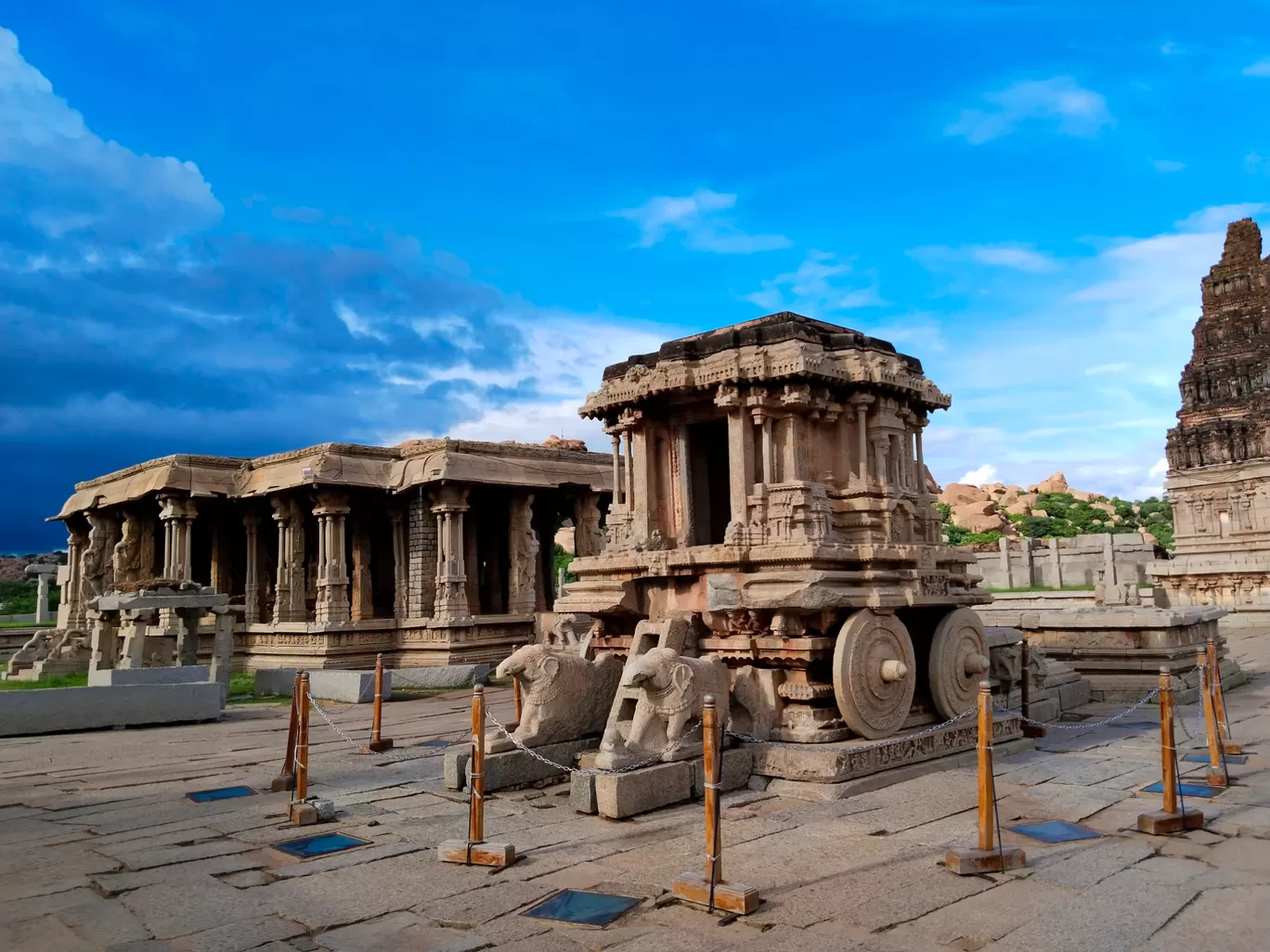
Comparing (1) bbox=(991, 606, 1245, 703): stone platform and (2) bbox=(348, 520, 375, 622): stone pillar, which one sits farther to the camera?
(2) bbox=(348, 520, 375, 622): stone pillar

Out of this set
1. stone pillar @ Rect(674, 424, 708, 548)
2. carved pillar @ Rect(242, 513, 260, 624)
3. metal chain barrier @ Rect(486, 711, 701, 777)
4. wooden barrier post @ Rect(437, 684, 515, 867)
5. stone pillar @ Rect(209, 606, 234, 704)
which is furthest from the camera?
carved pillar @ Rect(242, 513, 260, 624)

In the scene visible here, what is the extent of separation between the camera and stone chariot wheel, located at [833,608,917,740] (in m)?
7.94

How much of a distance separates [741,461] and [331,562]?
13.5m

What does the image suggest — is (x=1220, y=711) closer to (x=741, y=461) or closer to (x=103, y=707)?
(x=741, y=461)

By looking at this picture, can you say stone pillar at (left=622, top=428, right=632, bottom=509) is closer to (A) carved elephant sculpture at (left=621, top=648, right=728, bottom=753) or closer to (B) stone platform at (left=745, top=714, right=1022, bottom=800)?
(A) carved elephant sculpture at (left=621, top=648, right=728, bottom=753)

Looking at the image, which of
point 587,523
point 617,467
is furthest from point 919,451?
point 587,523

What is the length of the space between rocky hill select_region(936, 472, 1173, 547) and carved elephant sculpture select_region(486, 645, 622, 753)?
43.6 meters

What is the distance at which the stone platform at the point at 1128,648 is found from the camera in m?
13.2

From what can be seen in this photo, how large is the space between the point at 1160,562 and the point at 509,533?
19.9 meters

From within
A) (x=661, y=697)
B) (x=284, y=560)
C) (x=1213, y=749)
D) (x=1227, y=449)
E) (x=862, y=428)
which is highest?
(x=1227, y=449)

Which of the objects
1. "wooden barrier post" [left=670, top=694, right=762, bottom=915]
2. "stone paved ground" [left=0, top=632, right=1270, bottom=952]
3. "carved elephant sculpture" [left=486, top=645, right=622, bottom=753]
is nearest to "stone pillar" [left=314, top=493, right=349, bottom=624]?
"stone paved ground" [left=0, top=632, right=1270, bottom=952]

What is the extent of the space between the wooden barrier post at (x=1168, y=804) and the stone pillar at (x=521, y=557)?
15744 mm

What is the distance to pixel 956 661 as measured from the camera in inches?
359

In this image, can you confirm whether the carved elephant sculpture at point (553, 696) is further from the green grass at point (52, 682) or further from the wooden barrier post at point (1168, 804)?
the green grass at point (52, 682)
